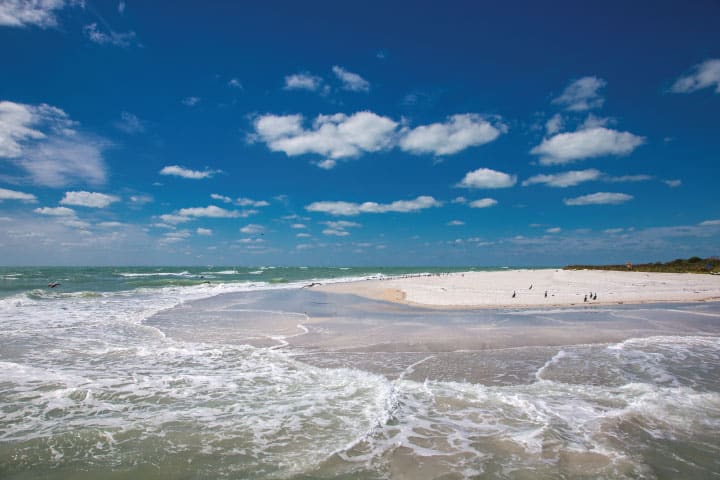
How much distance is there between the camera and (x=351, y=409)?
24.2 ft

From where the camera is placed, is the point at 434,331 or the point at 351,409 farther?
the point at 434,331

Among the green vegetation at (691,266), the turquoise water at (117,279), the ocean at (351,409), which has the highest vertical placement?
the green vegetation at (691,266)

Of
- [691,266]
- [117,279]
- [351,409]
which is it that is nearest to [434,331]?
[351,409]

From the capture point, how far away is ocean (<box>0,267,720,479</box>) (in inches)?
208

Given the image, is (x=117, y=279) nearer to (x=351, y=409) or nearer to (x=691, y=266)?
(x=351, y=409)

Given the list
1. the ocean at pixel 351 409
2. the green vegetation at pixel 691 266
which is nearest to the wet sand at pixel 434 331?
the ocean at pixel 351 409

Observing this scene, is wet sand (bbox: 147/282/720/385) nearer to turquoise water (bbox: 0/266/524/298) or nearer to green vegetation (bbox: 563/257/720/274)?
turquoise water (bbox: 0/266/524/298)

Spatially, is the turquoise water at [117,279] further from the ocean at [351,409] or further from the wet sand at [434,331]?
the ocean at [351,409]

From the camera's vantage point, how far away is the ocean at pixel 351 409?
208 inches

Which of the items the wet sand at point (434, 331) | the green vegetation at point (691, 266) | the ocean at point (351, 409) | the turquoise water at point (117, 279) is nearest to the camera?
the ocean at point (351, 409)

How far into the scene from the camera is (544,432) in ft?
20.4

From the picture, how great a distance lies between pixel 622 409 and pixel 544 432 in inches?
87.0

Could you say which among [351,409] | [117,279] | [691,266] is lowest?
[351,409]

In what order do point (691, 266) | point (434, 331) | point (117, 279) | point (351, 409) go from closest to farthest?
point (351, 409) → point (434, 331) → point (691, 266) → point (117, 279)
